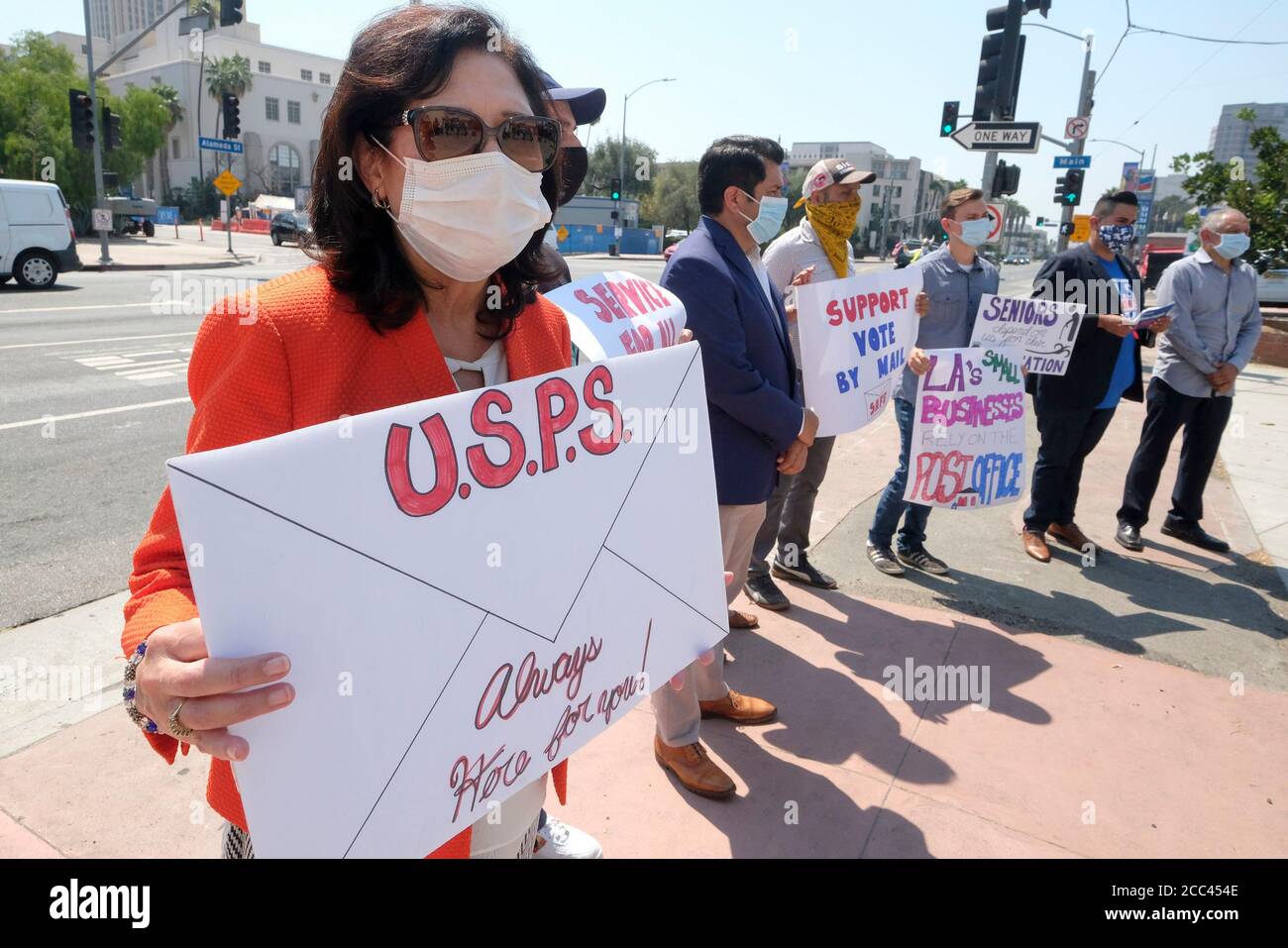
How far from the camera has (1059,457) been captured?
16.8ft

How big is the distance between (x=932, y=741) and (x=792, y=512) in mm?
1704

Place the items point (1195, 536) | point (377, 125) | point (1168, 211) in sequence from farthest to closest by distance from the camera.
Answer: point (1168, 211), point (1195, 536), point (377, 125)

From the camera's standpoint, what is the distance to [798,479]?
4.56 meters

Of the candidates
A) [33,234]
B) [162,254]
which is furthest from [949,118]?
[162,254]

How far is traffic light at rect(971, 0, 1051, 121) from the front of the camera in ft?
33.0

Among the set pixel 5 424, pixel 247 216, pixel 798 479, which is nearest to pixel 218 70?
pixel 247 216

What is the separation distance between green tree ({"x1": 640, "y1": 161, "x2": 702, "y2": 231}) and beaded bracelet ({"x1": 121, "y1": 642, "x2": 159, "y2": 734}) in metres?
65.6

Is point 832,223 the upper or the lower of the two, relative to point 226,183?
lower

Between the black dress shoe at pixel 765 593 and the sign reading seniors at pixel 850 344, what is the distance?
3.11ft

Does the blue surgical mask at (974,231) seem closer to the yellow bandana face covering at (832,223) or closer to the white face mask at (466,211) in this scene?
the yellow bandana face covering at (832,223)

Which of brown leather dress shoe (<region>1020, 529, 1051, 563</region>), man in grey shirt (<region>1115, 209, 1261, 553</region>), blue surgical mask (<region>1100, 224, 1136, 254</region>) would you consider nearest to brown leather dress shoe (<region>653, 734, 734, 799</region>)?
brown leather dress shoe (<region>1020, 529, 1051, 563</region>)

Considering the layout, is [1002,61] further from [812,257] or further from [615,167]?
[615,167]

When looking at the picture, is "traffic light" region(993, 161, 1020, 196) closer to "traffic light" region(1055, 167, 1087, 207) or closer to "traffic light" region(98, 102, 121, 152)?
"traffic light" region(1055, 167, 1087, 207)
